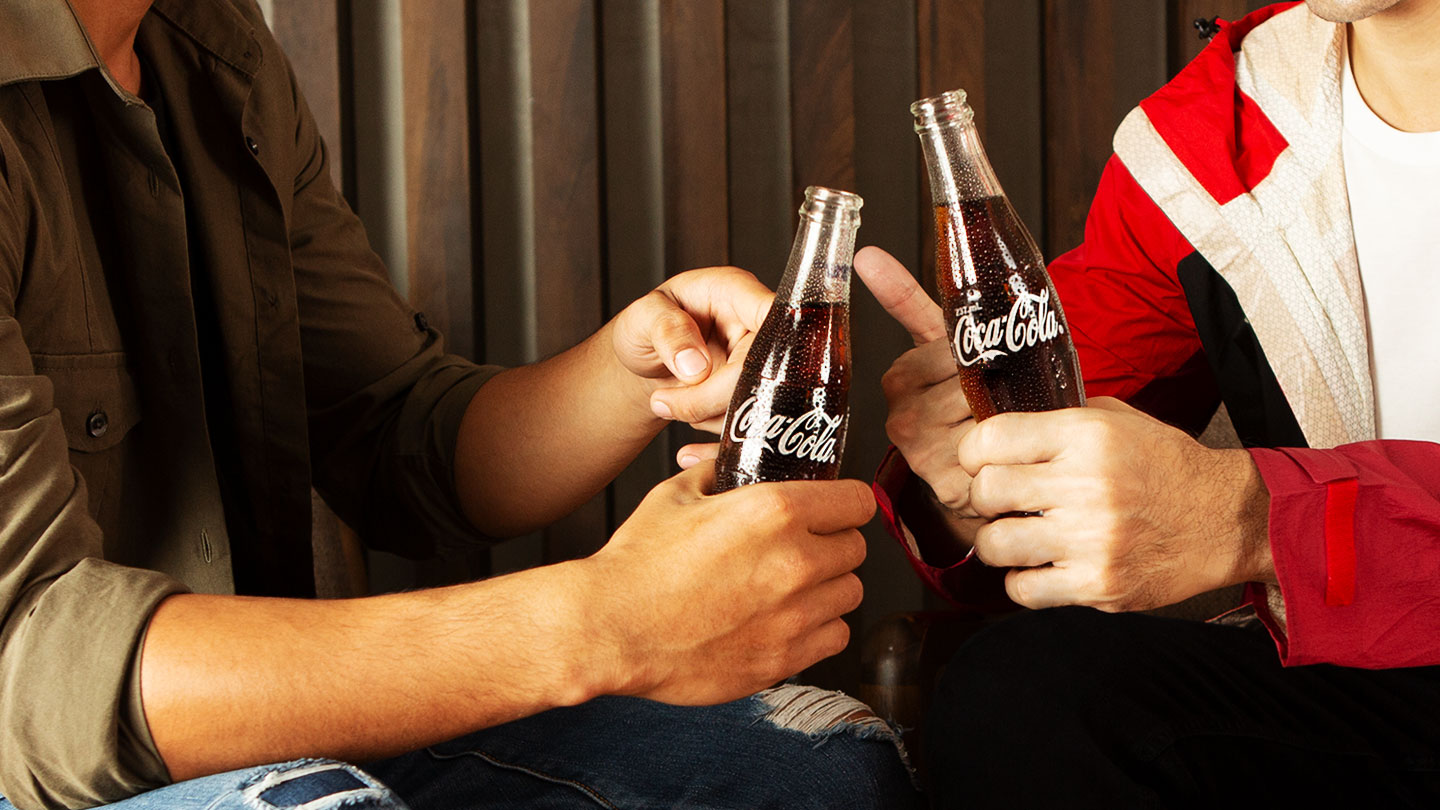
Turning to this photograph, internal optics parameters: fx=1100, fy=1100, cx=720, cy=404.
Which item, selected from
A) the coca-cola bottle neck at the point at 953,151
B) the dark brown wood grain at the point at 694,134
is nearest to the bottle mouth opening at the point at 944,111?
the coca-cola bottle neck at the point at 953,151

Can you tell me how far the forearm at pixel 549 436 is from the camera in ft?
3.39

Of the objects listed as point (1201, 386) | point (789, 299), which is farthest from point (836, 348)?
point (1201, 386)

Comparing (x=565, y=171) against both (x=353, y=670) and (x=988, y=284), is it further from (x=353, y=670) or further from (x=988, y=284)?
(x=353, y=670)

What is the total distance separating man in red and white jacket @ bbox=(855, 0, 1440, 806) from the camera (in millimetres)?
819

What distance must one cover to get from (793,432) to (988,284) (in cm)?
17

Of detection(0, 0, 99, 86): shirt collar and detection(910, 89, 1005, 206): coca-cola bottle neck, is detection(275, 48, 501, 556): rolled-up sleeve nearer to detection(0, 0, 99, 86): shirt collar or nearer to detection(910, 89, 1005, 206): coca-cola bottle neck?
detection(0, 0, 99, 86): shirt collar

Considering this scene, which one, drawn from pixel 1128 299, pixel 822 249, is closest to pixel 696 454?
pixel 822 249

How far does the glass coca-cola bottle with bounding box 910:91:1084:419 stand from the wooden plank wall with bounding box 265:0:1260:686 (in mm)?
886

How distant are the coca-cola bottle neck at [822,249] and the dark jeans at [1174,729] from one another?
0.42 m

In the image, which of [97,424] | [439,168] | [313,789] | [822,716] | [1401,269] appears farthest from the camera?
[439,168]

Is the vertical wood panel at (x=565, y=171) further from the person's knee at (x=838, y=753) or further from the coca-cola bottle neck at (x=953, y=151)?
the coca-cola bottle neck at (x=953, y=151)

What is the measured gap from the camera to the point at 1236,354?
1.20 m

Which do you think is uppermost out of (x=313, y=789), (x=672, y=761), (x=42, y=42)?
(x=42, y=42)

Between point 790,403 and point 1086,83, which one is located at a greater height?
point 1086,83
